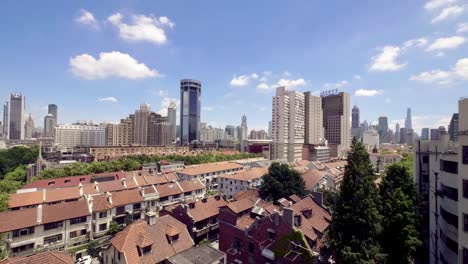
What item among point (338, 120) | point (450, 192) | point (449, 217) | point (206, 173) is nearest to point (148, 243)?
point (449, 217)

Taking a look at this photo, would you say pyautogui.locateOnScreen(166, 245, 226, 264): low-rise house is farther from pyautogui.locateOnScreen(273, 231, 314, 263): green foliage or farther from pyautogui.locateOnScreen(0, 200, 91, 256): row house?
pyautogui.locateOnScreen(0, 200, 91, 256): row house

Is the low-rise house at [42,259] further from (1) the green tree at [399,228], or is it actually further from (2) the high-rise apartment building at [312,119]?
(2) the high-rise apartment building at [312,119]

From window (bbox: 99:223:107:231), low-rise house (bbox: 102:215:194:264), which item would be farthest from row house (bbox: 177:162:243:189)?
low-rise house (bbox: 102:215:194:264)

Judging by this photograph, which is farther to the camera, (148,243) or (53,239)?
(53,239)

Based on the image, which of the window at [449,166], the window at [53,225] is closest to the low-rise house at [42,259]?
the window at [53,225]

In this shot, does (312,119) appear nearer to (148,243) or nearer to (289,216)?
(289,216)

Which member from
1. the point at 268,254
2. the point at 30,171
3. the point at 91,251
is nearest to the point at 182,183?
the point at 91,251
